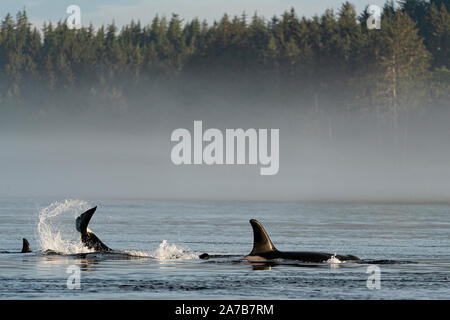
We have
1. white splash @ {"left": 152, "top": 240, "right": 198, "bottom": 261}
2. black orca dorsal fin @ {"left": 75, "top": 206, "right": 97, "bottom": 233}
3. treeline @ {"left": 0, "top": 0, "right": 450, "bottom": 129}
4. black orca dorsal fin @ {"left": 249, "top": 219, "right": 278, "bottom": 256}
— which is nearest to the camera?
black orca dorsal fin @ {"left": 249, "top": 219, "right": 278, "bottom": 256}

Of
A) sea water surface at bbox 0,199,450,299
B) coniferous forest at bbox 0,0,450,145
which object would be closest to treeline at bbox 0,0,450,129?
coniferous forest at bbox 0,0,450,145

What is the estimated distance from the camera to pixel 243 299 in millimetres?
24375

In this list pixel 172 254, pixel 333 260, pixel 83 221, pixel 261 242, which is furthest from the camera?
pixel 172 254

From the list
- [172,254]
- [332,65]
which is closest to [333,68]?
[332,65]

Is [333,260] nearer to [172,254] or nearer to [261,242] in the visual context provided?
[261,242]

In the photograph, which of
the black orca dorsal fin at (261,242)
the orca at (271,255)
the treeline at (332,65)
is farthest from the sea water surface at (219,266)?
the treeline at (332,65)

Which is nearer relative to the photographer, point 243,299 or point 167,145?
point 243,299

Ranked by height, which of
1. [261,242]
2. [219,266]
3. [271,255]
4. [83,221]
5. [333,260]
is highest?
[83,221]

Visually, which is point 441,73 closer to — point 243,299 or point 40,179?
point 40,179

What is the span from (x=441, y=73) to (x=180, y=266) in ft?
406

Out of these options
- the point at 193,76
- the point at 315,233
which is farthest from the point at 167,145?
the point at 315,233

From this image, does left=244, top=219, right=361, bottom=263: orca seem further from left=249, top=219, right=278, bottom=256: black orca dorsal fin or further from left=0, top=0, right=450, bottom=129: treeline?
left=0, top=0, right=450, bottom=129: treeline
